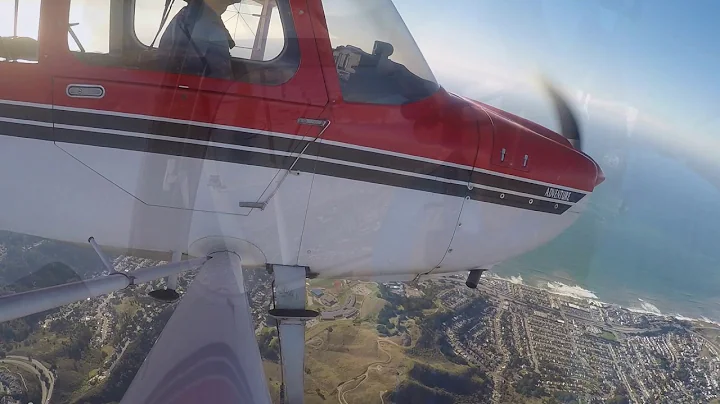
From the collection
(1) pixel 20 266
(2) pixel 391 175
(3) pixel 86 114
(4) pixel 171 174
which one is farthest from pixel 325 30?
(1) pixel 20 266

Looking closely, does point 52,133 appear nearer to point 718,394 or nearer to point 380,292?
point 380,292

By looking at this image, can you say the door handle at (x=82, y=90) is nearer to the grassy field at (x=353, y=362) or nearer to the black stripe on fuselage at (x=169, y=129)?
the black stripe on fuselage at (x=169, y=129)

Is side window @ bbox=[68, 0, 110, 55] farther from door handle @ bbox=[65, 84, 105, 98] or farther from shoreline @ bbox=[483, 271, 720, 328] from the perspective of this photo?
shoreline @ bbox=[483, 271, 720, 328]

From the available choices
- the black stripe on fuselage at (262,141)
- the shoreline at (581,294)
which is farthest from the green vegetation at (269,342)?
the shoreline at (581,294)

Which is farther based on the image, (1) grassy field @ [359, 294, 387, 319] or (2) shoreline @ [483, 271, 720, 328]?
(2) shoreline @ [483, 271, 720, 328]

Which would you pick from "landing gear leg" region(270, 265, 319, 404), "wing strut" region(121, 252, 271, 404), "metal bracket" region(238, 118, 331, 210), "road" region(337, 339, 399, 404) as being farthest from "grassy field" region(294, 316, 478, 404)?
"wing strut" region(121, 252, 271, 404)

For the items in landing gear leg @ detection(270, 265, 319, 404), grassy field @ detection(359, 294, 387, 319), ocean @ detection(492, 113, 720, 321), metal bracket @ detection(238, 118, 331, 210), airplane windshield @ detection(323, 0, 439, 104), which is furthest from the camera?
ocean @ detection(492, 113, 720, 321)

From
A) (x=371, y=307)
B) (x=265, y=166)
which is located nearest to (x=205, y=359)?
(x=265, y=166)

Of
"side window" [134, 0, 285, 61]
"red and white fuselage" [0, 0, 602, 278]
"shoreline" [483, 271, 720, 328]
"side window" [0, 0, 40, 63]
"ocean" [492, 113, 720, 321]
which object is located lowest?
"shoreline" [483, 271, 720, 328]
